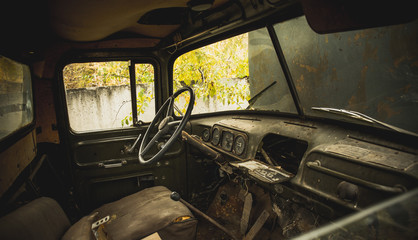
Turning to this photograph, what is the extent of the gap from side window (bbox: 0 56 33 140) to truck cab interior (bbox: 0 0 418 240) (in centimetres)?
2

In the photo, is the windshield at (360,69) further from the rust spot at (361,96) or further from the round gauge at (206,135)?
the round gauge at (206,135)

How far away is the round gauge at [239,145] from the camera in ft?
7.42

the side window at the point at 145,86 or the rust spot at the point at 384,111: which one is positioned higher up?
the side window at the point at 145,86

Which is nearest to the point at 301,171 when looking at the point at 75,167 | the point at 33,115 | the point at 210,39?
the point at 210,39

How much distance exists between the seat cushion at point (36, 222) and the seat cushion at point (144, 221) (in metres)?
0.09

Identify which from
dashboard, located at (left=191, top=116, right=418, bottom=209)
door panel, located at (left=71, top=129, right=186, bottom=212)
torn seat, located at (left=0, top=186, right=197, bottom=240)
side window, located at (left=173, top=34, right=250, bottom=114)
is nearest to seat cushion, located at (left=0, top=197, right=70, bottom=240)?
torn seat, located at (left=0, top=186, right=197, bottom=240)

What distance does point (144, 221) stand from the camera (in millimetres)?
1908

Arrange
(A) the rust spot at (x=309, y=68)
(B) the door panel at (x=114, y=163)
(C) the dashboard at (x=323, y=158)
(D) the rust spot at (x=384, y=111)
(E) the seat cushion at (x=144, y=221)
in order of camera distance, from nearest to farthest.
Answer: (C) the dashboard at (x=323, y=158), (E) the seat cushion at (x=144, y=221), (D) the rust spot at (x=384, y=111), (B) the door panel at (x=114, y=163), (A) the rust spot at (x=309, y=68)

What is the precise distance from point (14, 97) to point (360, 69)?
10.4 ft

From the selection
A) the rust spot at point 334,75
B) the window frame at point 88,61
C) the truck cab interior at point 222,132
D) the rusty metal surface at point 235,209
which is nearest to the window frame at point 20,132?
the truck cab interior at point 222,132

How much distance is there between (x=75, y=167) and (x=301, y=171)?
2.29 m

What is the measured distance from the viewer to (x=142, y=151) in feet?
7.00

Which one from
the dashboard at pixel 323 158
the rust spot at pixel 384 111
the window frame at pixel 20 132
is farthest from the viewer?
the rust spot at pixel 384 111

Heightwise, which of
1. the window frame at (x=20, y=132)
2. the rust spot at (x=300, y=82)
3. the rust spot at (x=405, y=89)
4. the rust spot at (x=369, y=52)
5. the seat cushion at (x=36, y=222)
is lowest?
the seat cushion at (x=36, y=222)
